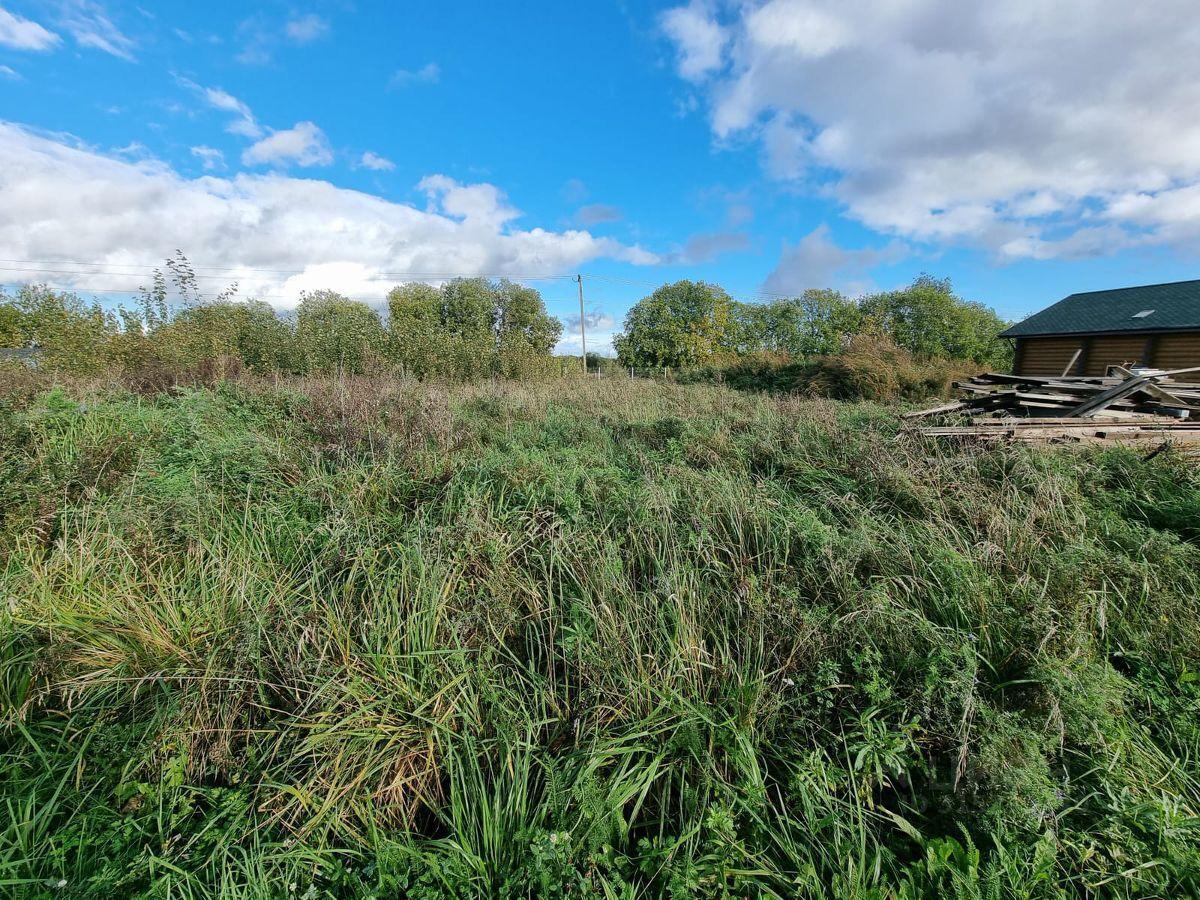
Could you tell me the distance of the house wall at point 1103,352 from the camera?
17359 millimetres

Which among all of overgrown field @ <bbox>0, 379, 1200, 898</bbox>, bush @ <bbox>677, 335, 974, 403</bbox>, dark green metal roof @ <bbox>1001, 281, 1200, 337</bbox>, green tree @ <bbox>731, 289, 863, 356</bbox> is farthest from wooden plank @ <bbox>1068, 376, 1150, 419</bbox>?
green tree @ <bbox>731, 289, 863, 356</bbox>

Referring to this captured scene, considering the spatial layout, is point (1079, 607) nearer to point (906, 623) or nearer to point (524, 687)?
point (906, 623)

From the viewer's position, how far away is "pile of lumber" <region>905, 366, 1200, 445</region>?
19.7 feet

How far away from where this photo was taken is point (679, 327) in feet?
151

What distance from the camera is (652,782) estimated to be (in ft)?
6.79

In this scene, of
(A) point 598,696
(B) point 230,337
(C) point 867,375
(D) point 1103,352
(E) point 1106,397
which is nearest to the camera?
(A) point 598,696

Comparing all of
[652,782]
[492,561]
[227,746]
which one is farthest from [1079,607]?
[227,746]

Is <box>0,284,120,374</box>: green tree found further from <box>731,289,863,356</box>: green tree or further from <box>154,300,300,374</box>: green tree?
<box>731,289,863,356</box>: green tree

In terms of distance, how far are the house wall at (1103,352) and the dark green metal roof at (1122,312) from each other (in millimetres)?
420

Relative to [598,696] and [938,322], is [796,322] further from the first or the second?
[598,696]

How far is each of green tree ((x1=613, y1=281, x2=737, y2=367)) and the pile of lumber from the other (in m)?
33.3

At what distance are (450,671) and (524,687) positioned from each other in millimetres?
433

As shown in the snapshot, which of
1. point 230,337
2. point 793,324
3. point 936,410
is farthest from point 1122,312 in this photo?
point 230,337

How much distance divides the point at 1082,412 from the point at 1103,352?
19.2 meters
